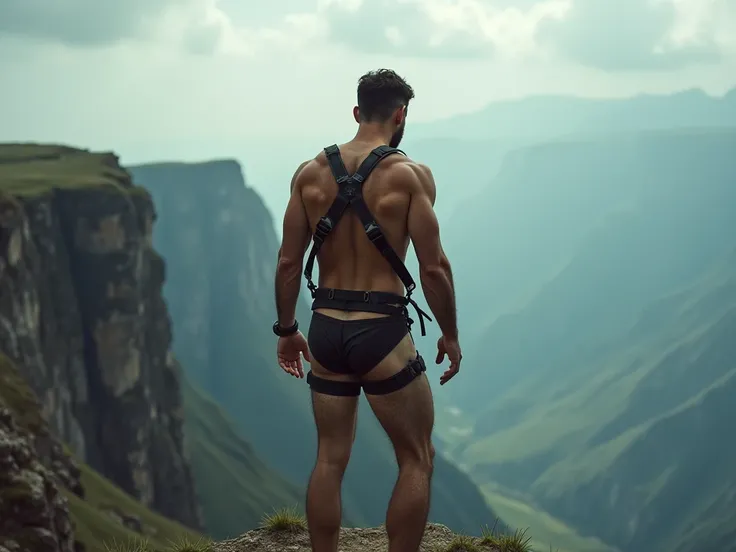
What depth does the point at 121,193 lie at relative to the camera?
112938 mm

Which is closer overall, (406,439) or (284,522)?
(406,439)

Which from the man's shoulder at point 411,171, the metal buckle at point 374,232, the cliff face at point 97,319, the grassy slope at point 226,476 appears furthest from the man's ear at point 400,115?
the grassy slope at point 226,476

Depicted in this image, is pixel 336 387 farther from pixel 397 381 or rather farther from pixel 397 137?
pixel 397 137

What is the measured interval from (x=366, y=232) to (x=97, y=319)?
11443 cm

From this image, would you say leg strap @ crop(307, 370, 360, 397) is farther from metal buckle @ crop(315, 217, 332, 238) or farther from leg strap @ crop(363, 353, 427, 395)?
metal buckle @ crop(315, 217, 332, 238)

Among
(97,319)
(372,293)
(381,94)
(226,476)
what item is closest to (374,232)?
(372,293)

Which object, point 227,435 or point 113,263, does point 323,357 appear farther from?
point 227,435

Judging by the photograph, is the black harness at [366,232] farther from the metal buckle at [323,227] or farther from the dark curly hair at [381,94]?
the dark curly hair at [381,94]

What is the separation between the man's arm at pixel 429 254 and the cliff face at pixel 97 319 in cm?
8683

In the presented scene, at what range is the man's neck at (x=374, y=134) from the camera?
1109 centimetres

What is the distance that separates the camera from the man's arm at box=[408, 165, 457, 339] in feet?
34.5

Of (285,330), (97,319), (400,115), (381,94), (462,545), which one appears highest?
(381,94)

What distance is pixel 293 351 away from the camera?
471 inches

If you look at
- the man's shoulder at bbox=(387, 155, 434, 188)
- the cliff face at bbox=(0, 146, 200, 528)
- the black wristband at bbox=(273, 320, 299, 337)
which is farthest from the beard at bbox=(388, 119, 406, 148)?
the cliff face at bbox=(0, 146, 200, 528)
